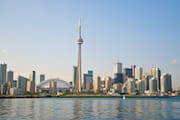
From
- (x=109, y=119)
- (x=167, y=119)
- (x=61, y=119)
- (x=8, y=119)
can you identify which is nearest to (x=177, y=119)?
(x=167, y=119)

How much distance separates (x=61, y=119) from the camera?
2458 inches

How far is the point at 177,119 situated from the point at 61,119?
27.3 m

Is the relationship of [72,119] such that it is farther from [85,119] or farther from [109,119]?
[109,119]

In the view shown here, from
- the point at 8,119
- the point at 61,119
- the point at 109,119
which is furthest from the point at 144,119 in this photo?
the point at 8,119

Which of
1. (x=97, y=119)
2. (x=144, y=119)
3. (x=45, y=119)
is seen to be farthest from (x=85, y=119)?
(x=144, y=119)

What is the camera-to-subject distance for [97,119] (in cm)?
6356

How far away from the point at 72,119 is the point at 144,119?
16.3 m

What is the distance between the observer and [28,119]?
62.5 meters

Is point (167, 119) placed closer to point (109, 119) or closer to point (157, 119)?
point (157, 119)

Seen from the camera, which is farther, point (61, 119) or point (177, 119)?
point (177, 119)

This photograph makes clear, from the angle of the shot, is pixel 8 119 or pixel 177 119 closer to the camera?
pixel 8 119

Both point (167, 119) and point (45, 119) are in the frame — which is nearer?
point (45, 119)

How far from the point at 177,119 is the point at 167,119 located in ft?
8.77

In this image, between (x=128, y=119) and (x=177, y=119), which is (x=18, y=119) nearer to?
(x=128, y=119)
